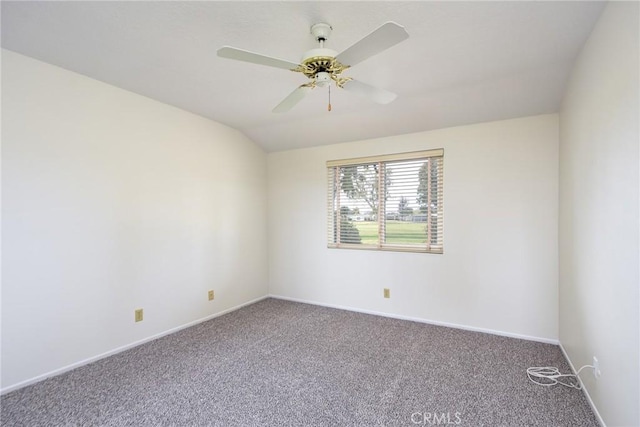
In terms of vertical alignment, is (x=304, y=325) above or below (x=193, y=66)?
below

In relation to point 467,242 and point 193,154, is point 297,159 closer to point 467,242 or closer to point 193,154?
point 193,154

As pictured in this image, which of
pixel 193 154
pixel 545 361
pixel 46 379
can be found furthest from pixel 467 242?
pixel 46 379

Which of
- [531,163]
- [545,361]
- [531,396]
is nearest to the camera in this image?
[531,396]

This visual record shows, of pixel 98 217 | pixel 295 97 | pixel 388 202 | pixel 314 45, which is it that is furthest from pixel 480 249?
pixel 98 217

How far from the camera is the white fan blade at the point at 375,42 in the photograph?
4.49 ft

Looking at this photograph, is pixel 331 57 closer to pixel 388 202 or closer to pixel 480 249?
pixel 388 202

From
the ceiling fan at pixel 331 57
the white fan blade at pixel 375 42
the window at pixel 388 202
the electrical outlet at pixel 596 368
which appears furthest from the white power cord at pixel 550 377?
the white fan blade at pixel 375 42

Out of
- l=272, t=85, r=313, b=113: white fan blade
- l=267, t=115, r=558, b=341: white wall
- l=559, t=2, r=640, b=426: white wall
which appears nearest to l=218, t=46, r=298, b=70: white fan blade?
l=272, t=85, r=313, b=113: white fan blade

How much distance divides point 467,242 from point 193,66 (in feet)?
10.1

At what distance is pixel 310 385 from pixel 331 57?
217 cm

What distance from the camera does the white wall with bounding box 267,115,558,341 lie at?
2.98m

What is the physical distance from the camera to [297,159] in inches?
173

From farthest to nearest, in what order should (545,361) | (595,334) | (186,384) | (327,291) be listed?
(327,291), (545,361), (186,384), (595,334)

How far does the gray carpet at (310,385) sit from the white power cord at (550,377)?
0.21ft
